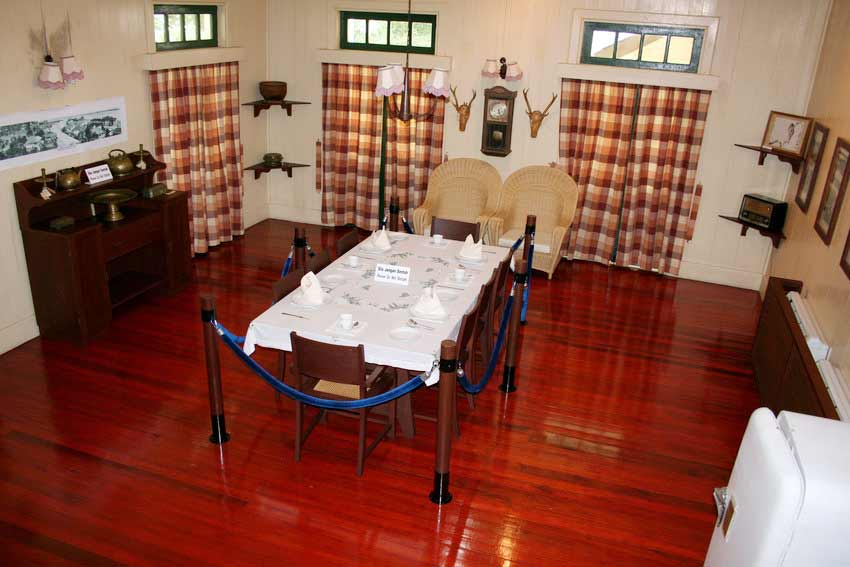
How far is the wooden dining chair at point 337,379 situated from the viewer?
4.13m

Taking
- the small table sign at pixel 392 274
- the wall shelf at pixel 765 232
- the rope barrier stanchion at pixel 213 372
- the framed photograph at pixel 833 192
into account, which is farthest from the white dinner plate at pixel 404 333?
the wall shelf at pixel 765 232

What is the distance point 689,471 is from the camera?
4.69 metres

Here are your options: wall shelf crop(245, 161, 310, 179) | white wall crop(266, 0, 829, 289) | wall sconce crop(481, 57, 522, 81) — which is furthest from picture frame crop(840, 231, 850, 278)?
wall shelf crop(245, 161, 310, 179)

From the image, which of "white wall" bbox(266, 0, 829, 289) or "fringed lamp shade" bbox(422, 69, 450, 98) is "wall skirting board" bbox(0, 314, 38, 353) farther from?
"white wall" bbox(266, 0, 829, 289)

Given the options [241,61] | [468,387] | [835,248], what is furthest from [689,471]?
[241,61]

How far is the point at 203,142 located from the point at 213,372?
13.4 feet

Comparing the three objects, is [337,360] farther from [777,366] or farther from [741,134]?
[741,134]

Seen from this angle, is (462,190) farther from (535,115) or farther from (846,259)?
(846,259)

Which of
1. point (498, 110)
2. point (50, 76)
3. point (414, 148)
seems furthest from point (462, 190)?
point (50, 76)

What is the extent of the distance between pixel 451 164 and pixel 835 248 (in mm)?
4549

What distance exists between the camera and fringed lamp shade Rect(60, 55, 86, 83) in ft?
19.0

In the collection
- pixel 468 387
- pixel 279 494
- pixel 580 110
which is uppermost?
pixel 580 110

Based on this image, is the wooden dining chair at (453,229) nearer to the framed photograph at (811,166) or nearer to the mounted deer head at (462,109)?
the mounted deer head at (462,109)

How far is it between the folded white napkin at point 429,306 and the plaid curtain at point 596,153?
4.02 metres
